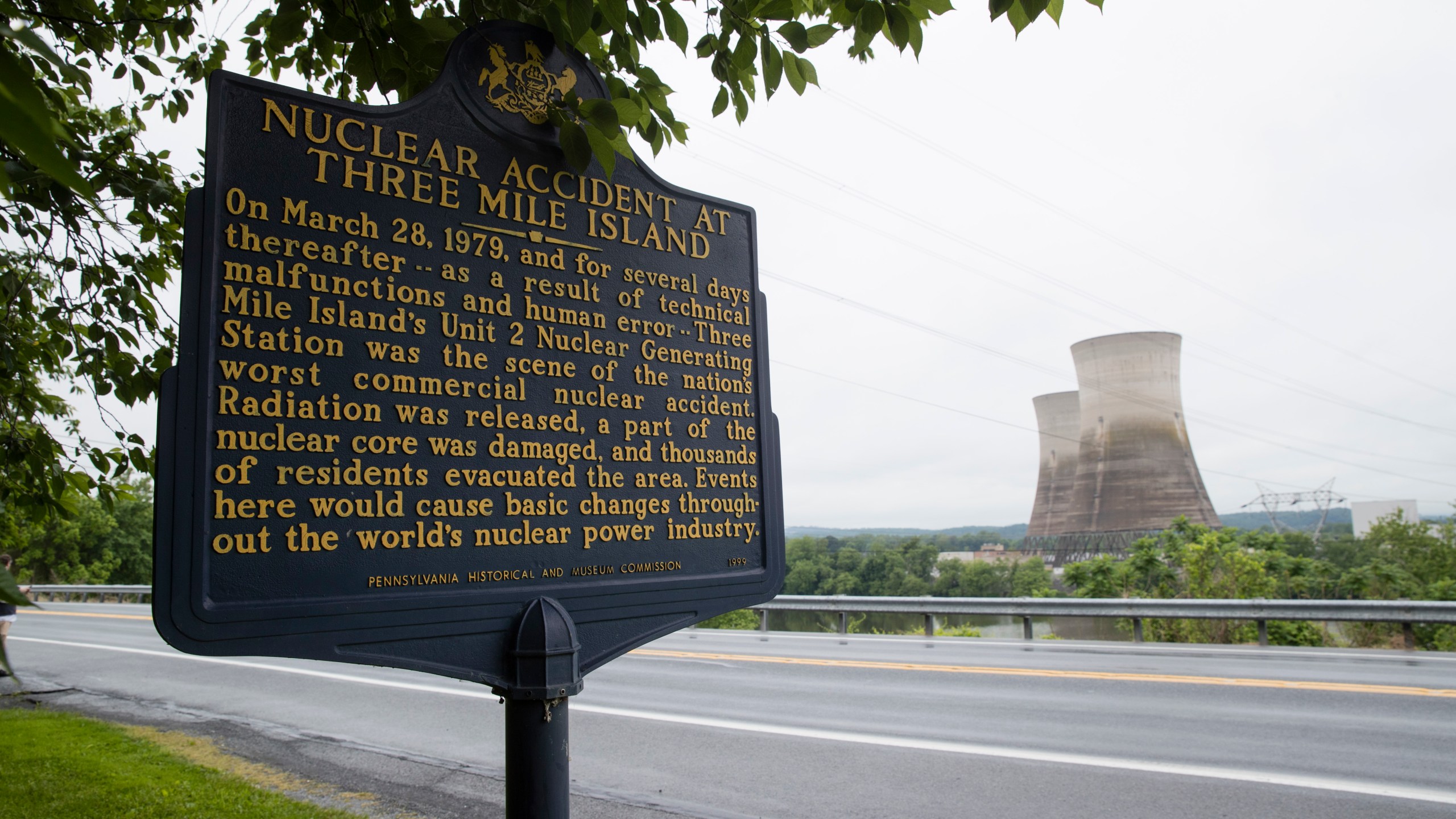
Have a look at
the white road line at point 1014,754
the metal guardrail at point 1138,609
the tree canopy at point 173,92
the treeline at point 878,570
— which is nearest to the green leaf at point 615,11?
the tree canopy at point 173,92

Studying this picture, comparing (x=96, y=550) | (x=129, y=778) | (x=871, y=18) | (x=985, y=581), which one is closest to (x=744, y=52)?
(x=871, y=18)

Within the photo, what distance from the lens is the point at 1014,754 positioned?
585 centimetres

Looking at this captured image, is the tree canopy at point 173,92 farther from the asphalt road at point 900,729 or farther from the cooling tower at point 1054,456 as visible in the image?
the cooling tower at point 1054,456

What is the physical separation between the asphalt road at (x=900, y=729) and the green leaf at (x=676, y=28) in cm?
386

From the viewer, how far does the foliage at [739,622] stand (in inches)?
603

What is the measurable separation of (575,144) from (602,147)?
8cm

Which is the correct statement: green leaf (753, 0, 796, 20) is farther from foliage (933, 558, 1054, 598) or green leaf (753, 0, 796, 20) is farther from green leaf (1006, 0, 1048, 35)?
foliage (933, 558, 1054, 598)

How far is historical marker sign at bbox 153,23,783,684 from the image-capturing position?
2014 millimetres

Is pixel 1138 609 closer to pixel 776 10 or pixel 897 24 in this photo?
pixel 897 24

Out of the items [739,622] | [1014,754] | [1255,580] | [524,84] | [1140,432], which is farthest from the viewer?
[1140,432]

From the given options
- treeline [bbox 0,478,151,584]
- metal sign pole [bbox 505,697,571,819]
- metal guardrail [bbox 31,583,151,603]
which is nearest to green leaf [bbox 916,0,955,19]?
metal sign pole [bbox 505,697,571,819]

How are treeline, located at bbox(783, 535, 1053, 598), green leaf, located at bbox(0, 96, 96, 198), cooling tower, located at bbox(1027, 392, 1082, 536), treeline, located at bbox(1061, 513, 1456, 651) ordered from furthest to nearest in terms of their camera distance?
cooling tower, located at bbox(1027, 392, 1082, 536) < treeline, located at bbox(783, 535, 1053, 598) < treeline, located at bbox(1061, 513, 1456, 651) < green leaf, located at bbox(0, 96, 96, 198)

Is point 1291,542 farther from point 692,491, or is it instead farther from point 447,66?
point 447,66

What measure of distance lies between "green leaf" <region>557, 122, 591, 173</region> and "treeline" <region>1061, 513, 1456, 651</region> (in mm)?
11453
